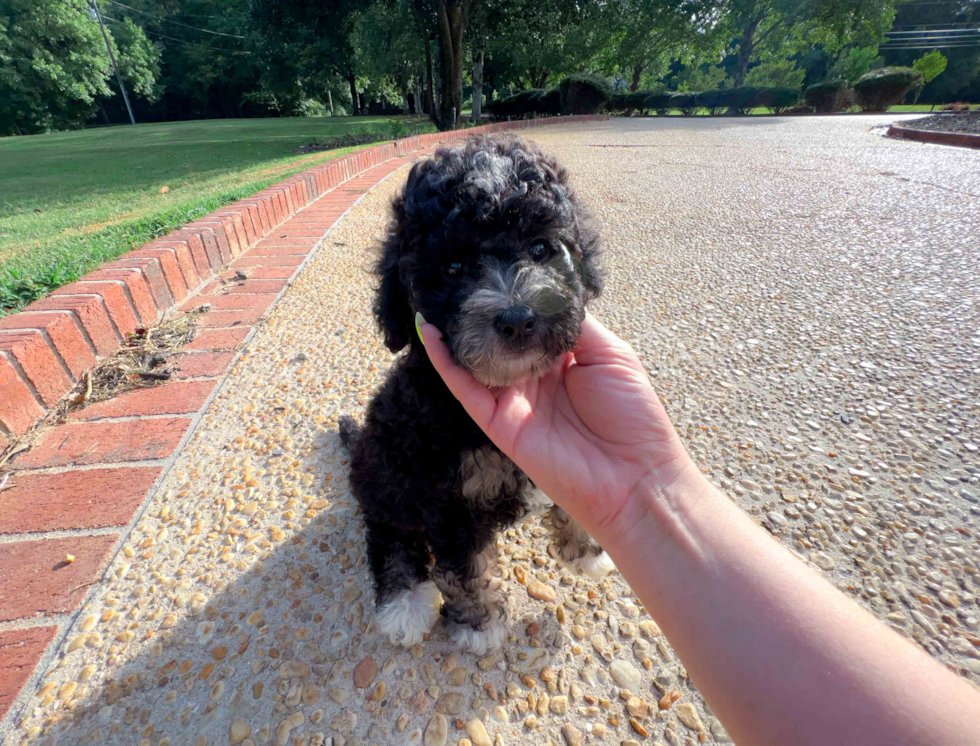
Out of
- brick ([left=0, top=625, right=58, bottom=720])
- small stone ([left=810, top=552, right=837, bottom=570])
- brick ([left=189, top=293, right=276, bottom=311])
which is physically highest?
brick ([left=189, top=293, right=276, bottom=311])

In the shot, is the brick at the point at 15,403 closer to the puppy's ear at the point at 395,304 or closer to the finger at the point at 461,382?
the puppy's ear at the point at 395,304

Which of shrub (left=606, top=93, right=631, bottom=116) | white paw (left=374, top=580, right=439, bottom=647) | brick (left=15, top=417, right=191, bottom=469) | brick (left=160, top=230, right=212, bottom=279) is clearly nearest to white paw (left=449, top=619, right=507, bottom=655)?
white paw (left=374, top=580, right=439, bottom=647)

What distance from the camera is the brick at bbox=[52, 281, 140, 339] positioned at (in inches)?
120

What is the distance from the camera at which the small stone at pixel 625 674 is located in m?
1.71

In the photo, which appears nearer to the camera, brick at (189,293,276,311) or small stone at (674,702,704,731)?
small stone at (674,702,704,731)

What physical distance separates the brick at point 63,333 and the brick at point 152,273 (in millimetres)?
781

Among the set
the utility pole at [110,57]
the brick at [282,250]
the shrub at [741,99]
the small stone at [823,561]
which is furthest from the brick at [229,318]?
the utility pole at [110,57]

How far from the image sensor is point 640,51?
42.0 meters

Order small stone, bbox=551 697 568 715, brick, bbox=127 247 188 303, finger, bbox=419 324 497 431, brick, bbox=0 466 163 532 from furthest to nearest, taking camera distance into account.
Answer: brick, bbox=127 247 188 303 → brick, bbox=0 466 163 532 → finger, bbox=419 324 497 431 → small stone, bbox=551 697 568 715

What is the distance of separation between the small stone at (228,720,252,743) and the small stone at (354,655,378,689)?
36cm

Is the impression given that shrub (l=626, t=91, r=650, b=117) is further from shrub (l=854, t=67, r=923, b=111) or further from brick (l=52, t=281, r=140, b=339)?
brick (l=52, t=281, r=140, b=339)

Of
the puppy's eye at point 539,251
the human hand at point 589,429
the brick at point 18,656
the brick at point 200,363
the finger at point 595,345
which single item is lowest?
the brick at point 18,656

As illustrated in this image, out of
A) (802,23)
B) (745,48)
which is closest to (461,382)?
(745,48)

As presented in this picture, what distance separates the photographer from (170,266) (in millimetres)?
3768
